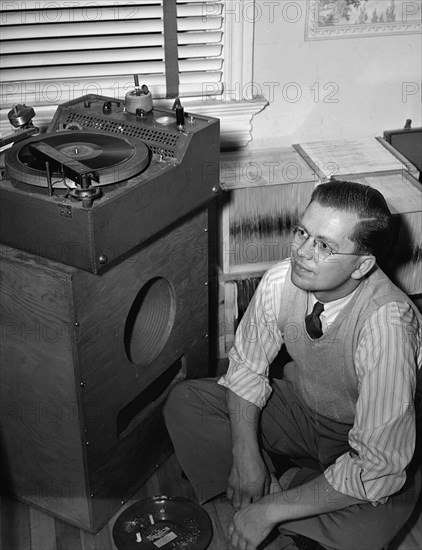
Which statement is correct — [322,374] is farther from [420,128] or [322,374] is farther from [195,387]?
[420,128]

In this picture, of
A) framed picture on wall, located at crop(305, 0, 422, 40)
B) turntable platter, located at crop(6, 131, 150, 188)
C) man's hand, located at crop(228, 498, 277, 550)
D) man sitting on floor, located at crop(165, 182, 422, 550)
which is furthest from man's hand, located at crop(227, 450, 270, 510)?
framed picture on wall, located at crop(305, 0, 422, 40)

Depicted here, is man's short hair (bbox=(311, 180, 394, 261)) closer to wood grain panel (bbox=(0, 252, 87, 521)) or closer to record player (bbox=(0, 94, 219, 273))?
record player (bbox=(0, 94, 219, 273))

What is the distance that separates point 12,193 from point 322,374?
890 mm

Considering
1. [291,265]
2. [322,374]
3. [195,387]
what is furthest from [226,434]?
[291,265]

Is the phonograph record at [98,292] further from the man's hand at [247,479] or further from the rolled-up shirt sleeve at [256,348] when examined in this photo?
the man's hand at [247,479]

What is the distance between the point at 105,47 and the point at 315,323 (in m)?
1.22

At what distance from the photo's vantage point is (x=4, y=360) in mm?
1979

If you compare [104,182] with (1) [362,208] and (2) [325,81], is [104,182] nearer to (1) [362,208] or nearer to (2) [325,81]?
(1) [362,208]

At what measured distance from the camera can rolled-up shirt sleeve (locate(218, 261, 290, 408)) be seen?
2021mm

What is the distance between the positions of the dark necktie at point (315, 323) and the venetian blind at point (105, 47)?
1.05 m

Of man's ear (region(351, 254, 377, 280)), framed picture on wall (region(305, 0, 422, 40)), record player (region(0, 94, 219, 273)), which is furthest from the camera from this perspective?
framed picture on wall (region(305, 0, 422, 40))

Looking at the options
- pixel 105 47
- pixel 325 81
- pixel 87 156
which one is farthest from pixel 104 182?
pixel 325 81

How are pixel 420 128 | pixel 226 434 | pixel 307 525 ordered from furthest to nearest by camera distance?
pixel 420 128
pixel 226 434
pixel 307 525

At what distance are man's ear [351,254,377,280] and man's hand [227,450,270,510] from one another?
568mm
